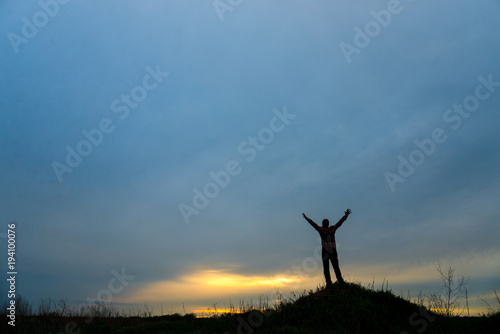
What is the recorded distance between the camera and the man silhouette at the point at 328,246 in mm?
16672

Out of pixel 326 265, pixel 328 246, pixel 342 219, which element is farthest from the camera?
pixel 326 265

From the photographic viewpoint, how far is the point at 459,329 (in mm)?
14031

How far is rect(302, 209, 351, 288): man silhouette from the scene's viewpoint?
16672 millimetres

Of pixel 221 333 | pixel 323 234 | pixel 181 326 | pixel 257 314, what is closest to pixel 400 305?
pixel 323 234

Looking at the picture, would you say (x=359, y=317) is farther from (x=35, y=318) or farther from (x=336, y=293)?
(x=35, y=318)

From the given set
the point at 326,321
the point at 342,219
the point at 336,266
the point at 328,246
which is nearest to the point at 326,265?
the point at 336,266

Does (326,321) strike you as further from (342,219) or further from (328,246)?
(342,219)

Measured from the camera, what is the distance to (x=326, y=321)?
14.8 m

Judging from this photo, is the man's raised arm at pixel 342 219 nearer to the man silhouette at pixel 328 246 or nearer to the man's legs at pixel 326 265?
the man silhouette at pixel 328 246

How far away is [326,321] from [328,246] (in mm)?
3451

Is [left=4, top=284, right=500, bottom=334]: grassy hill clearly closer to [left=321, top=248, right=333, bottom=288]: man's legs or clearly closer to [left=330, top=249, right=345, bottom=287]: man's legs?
[left=330, top=249, right=345, bottom=287]: man's legs

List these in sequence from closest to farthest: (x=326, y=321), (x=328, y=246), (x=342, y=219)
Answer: (x=326, y=321) → (x=328, y=246) → (x=342, y=219)

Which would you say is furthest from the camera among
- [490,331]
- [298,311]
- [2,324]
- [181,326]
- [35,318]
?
[181,326]

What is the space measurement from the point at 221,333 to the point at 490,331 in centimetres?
1135
